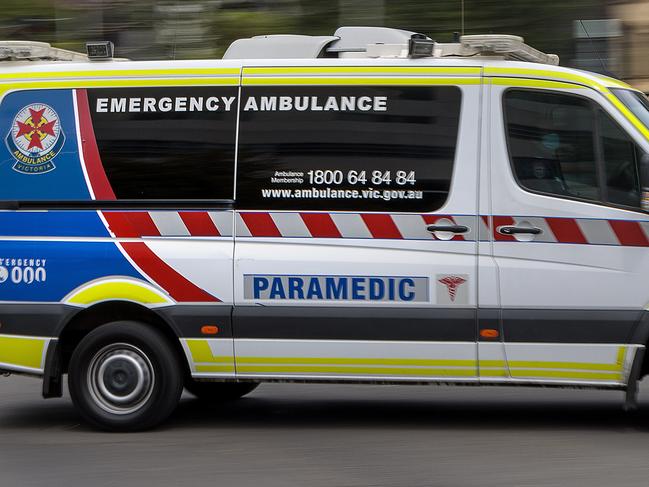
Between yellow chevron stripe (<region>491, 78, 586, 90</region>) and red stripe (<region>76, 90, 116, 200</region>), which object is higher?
yellow chevron stripe (<region>491, 78, 586, 90</region>)

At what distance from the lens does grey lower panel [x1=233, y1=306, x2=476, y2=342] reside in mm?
6629

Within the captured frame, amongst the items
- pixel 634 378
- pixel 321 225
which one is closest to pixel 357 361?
pixel 321 225

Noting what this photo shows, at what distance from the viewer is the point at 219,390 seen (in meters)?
8.16

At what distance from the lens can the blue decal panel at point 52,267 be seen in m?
6.88

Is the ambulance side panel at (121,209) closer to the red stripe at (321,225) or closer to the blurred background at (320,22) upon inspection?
the red stripe at (321,225)

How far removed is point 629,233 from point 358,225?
1.55 metres

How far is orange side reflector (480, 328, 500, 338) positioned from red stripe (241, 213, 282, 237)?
1.32 metres

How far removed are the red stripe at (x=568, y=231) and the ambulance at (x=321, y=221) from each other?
13 mm

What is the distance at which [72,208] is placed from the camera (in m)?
6.96

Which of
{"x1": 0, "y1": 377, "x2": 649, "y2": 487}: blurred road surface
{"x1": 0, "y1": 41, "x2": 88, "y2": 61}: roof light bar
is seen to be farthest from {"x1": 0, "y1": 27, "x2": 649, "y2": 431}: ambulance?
{"x1": 0, "y1": 377, "x2": 649, "y2": 487}: blurred road surface

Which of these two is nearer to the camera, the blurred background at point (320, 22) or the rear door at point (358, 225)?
the rear door at point (358, 225)

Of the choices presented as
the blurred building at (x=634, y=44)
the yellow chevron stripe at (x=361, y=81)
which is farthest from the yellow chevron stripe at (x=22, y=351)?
the blurred building at (x=634, y=44)

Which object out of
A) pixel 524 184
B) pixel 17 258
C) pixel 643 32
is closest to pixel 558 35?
pixel 643 32

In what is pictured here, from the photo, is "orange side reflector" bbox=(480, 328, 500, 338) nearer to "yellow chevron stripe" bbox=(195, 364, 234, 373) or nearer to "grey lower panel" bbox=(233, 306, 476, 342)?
"grey lower panel" bbox=(233, 306, 476, 342)
